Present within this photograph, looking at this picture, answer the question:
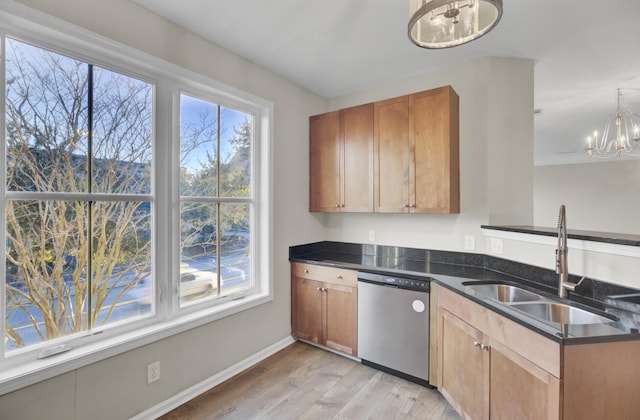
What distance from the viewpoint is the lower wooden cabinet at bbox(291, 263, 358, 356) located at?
2691 mm

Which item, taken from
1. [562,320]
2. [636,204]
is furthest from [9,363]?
[636,204]

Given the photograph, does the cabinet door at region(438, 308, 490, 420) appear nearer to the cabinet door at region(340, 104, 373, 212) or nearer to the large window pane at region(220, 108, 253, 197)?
the cabinet door at region(340, 104, 373, 212)

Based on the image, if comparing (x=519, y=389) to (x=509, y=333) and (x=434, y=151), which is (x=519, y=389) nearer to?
(x=509, y=333)

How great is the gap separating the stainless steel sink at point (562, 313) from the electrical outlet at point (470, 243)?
830 millimetres

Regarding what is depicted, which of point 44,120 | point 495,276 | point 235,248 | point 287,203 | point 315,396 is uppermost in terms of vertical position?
point 44,120

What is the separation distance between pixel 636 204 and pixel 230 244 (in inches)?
302

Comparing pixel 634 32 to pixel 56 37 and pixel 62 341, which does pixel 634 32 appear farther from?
pixel 62 341

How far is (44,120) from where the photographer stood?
1.61 metres

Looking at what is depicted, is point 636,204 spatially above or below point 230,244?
above

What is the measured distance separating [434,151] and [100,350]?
2620mm

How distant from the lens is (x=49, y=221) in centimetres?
162

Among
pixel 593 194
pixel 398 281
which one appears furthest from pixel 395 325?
pixel 593 194

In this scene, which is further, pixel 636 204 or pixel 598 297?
pixel 636 204

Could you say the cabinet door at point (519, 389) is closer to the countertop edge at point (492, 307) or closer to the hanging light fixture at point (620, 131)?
the countertop edge at point (492, 307)
